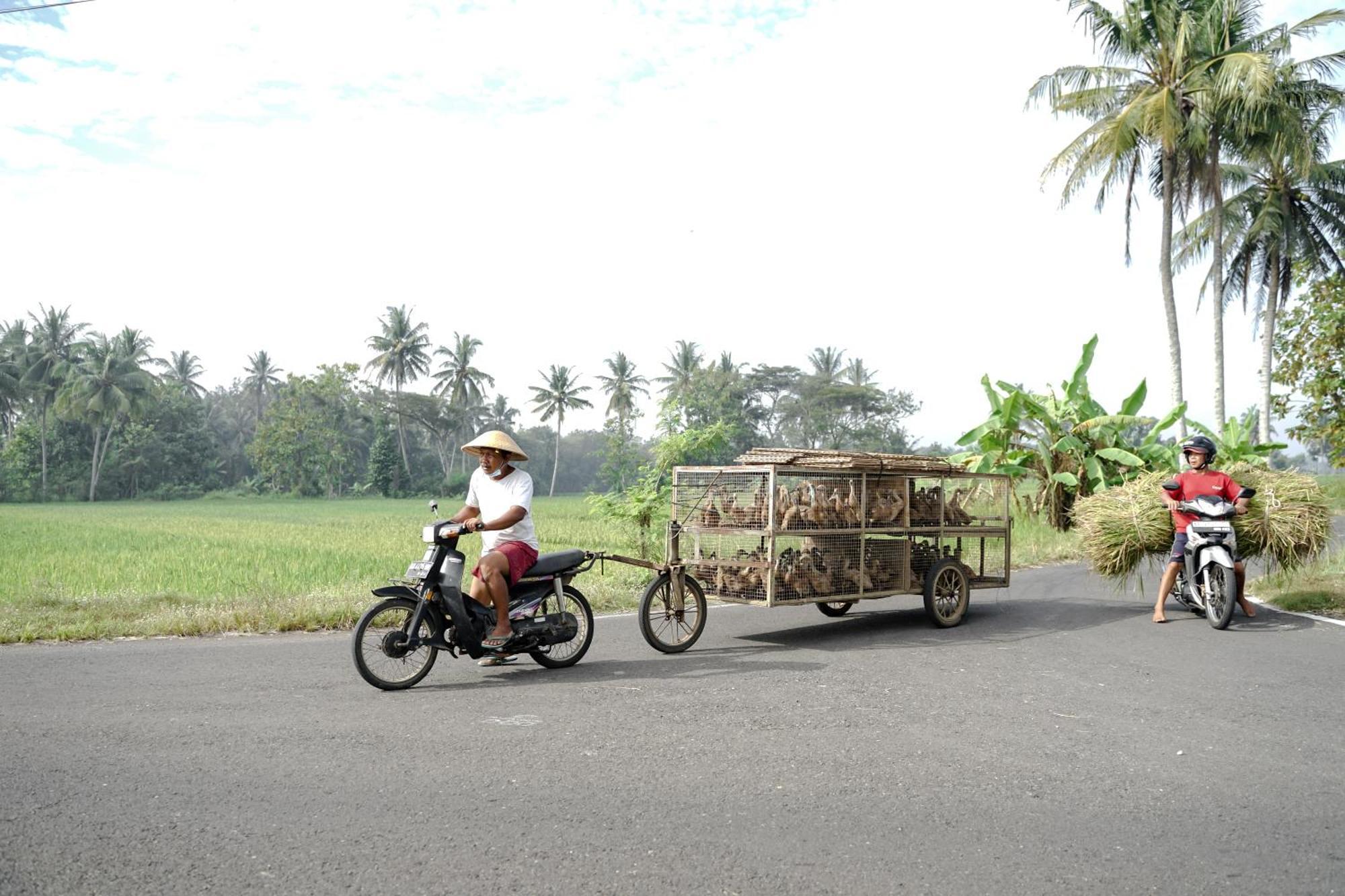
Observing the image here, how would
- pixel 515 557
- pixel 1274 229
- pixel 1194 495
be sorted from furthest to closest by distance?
pixel 1274 229, pixel 1194 495, pixel 515 557

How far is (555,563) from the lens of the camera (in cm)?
768

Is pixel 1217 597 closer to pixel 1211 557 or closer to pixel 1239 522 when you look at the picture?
pixel 1211 557

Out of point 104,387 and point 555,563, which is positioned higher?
point 104,387

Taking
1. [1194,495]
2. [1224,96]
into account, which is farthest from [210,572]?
[1224,96]

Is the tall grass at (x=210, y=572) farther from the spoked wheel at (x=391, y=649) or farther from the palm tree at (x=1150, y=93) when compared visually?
the palm tree at (x=1150, y=93)

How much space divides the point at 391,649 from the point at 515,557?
3.53ft

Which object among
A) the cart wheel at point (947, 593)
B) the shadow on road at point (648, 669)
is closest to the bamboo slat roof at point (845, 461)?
the cart wheel at point (947, 593)

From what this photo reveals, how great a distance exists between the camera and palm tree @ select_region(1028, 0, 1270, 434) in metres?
24.1

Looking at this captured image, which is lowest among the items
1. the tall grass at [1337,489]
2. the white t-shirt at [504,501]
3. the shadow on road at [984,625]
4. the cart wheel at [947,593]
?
the shadow on road at [984,625]

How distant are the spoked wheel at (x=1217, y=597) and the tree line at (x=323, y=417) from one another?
147 ft

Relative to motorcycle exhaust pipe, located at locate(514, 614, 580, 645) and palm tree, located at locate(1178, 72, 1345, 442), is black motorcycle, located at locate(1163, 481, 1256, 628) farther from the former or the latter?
palm tree, located at locate(1178, 72, 1345, 442)

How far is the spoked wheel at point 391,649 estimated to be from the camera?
6.72 metres

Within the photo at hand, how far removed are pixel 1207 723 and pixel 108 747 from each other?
6018mm

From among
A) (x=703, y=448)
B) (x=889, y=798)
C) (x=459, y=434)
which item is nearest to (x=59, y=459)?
(x=459, y=434)
